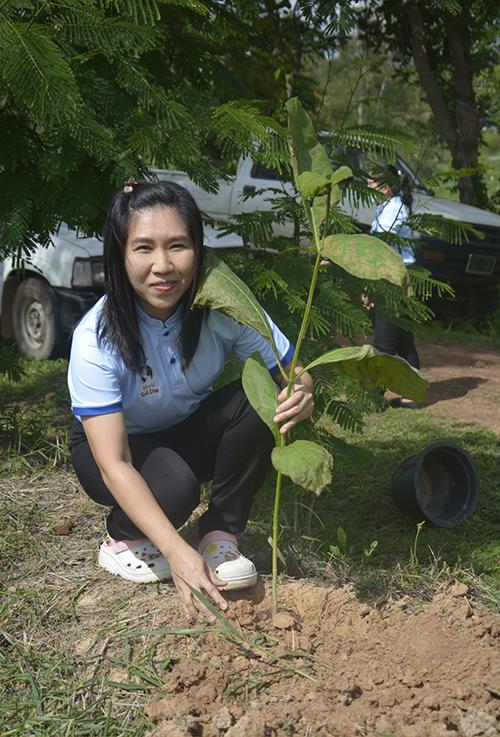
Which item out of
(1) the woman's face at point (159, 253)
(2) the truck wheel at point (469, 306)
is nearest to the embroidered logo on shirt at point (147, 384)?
(1) the woman's face at point (159, 253)

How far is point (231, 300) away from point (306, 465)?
0.59 meters

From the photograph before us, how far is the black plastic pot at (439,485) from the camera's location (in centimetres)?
432

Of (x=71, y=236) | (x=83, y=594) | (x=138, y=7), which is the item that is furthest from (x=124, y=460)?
(x=71, y=236)

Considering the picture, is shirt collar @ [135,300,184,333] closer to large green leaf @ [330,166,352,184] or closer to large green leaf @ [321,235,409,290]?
large green leaf @ [321,235,409,290]

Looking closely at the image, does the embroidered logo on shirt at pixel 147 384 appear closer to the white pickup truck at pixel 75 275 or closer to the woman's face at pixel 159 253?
the woman's face at pixel 159 253

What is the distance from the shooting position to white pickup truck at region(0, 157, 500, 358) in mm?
7738

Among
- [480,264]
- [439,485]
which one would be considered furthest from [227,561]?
[480,264]

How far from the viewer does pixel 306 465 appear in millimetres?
2449

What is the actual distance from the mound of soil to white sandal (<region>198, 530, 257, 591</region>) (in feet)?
0.28

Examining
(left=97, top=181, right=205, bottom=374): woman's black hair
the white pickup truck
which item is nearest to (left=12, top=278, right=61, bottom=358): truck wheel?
the white pickup truck

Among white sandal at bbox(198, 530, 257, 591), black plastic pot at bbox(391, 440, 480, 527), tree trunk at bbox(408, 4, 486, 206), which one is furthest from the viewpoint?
tree trunk at bbox(408, 4, 486, 206)

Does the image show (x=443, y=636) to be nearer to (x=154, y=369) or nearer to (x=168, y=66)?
(x=154, y=369)

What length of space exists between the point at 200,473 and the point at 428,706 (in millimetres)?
1291

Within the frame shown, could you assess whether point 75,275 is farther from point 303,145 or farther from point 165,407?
point 303,145
